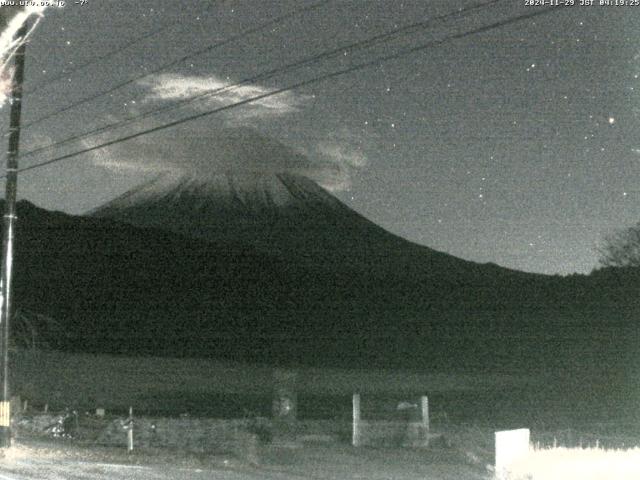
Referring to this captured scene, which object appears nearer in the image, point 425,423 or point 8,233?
point 8,233

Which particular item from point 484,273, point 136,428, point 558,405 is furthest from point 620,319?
point 484,273

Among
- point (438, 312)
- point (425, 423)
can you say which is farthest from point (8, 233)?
point (438, 312)

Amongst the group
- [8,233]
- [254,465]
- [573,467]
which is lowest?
[254,465]

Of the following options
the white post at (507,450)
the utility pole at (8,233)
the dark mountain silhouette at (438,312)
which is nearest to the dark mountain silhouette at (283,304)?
the dark mountain silhouette at (438,312)

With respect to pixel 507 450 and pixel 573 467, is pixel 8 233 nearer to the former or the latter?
pixel 507 450

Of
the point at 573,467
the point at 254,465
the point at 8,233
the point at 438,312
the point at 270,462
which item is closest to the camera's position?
the point at 573,467

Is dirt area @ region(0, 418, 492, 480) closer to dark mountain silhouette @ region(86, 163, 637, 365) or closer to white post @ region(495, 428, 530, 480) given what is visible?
white post @ region(495, 428, 530, 480)

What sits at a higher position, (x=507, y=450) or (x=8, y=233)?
(x=8, y=233)

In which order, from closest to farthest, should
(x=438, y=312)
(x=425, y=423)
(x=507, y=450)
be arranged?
(x=507, y=450)
(x=425, y=423)
(x=438, y=312)
